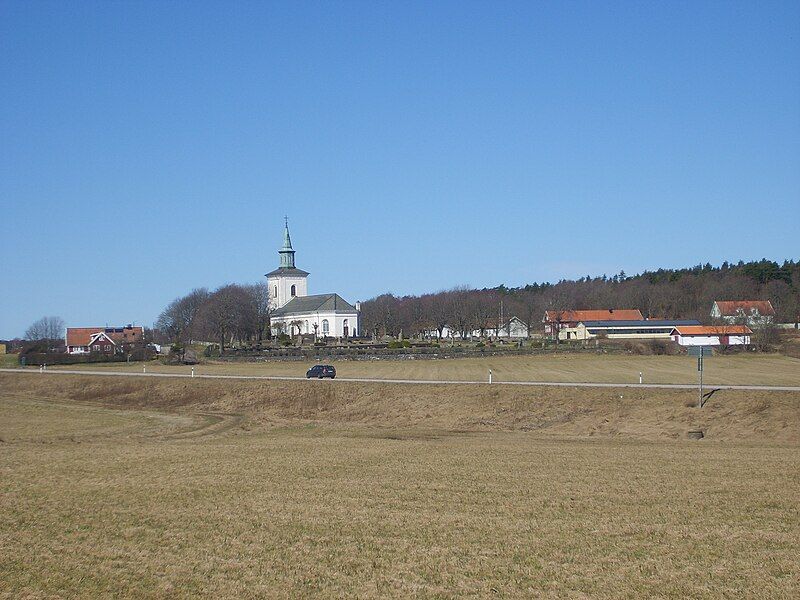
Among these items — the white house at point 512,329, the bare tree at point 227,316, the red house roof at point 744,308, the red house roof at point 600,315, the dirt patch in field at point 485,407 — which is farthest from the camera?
the white house at point 512,329

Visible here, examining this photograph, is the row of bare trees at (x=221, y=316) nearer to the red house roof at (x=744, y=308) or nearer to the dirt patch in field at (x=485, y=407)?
the dirt patch in field at (x=485, y=407)

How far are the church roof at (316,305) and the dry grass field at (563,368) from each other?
6050 centimetres

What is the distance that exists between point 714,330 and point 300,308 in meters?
72.7

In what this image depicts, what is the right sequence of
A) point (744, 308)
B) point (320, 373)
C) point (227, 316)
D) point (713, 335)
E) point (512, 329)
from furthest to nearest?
point (512, 329), point (227, 316), point (744, 308), point (713, 335), point (320, 373)

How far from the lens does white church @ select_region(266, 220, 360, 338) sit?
14988 cm

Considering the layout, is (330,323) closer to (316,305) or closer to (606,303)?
(316,305)

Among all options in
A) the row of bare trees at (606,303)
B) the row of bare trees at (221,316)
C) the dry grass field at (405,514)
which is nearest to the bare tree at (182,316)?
the row of bare trees at (221,316)

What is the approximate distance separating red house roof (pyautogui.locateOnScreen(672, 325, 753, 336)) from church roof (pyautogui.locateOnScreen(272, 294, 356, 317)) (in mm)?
56027

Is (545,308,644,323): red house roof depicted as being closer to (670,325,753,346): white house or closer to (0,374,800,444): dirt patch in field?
(670,325,753,346): white house

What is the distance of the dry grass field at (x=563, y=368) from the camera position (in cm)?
5806

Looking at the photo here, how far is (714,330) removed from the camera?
115m

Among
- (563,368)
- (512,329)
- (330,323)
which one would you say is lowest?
(563,368)

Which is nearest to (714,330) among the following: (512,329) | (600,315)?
(600,315)

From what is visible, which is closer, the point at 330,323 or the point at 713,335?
the point at 713,335
